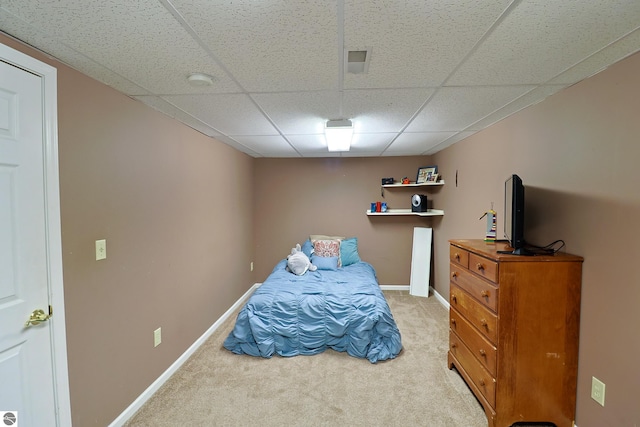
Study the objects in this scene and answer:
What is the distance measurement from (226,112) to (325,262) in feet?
8.08

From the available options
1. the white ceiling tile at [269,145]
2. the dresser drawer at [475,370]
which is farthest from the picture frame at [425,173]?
the dresser drawer at [475,370]

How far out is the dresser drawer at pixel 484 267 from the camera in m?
1.78

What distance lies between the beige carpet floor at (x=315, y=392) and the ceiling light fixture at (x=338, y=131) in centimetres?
212

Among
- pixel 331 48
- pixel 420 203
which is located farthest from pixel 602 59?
pixel 420 203

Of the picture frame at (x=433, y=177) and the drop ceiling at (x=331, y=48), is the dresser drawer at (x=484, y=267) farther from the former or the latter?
the picture frame at (x=433, y=177)

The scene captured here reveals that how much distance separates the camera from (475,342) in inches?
79.6

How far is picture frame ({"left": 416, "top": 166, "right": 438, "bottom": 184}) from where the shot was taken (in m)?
4.23

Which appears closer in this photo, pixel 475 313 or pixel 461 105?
pixel 475 313

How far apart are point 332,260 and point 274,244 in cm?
118

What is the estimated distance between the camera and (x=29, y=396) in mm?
1332

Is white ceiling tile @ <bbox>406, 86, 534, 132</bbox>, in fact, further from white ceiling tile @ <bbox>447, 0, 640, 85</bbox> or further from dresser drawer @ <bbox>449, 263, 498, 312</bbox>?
dresser drawer @ <bbox>449, 263, 498, 312</bbox>

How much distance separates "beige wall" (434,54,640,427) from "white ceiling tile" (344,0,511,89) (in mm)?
868

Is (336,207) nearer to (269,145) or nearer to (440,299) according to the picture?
(269,145)

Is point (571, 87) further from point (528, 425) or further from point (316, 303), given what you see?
point (316, 303)
